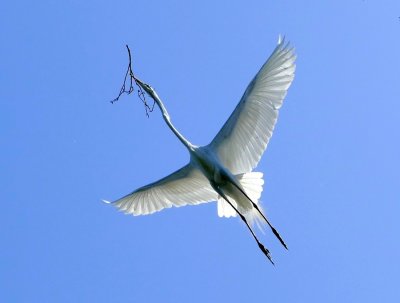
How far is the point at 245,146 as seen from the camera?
12.7 meters

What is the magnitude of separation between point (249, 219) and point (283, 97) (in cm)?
195

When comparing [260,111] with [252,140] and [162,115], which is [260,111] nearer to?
[252,140]

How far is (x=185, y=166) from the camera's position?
43.7ft

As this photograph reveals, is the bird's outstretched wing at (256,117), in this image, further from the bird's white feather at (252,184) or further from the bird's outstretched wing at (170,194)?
the bird's outstretched wing at (170,194)

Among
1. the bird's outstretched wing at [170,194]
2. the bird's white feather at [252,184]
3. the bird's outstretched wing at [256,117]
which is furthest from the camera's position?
the bird's outstretched wing at [170,194]

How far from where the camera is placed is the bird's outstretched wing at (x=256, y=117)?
12.1 meters

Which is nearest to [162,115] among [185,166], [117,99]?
[185,166]

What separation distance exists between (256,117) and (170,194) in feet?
7.68

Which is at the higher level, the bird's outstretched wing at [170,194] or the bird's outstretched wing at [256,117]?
the bird's outstretched wing at [170,194]

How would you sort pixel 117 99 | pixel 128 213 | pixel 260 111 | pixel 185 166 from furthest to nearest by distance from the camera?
1. pixel 128 213
2. pixel 185 166
3. pixel 260 111
4. pixel 117 99

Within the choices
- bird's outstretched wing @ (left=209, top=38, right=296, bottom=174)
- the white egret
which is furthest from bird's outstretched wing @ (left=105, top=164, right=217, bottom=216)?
bird's outstretched wing @ (left=209, top=38, right=296, bottom=174)

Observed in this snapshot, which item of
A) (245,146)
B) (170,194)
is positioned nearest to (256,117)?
(245,146)

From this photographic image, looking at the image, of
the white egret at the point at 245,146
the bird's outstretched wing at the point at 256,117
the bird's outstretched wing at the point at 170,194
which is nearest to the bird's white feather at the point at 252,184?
the white egret at the point at 245,146

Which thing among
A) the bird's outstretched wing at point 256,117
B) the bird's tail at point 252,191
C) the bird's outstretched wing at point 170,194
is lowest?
the bird's tail at point 252,191
